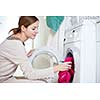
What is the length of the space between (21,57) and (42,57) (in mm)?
221

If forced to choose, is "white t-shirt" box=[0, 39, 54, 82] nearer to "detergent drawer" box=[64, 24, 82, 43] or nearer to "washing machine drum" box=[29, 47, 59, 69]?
"washing machine drum" box=[29, 47, 59, 69]

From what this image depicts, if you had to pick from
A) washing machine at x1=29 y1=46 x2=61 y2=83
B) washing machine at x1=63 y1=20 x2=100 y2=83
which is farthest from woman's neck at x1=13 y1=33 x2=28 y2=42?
washing machine at x1=63 y1=20 x2=100 y2=83

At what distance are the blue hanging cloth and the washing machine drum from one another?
9.2 inches

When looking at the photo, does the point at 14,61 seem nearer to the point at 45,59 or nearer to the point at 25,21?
the point at 45,59

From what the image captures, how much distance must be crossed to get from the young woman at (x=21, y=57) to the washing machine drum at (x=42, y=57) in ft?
0.14

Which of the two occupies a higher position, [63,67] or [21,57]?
[21,57]

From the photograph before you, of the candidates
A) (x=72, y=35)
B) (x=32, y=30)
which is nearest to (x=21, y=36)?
(x=32, y=30)

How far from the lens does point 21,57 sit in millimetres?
2449

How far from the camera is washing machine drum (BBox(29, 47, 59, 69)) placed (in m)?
2.45

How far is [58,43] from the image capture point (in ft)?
8.08

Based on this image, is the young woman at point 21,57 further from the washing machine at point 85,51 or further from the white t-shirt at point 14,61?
the washing machine at point 85,51

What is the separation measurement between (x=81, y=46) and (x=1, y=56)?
85cm
